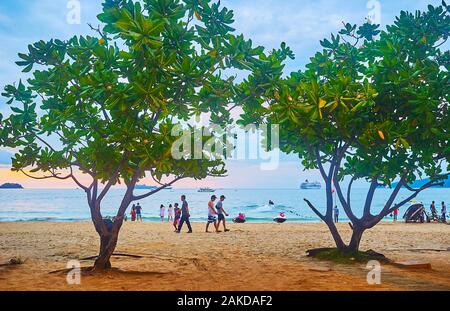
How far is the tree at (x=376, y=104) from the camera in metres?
10.8

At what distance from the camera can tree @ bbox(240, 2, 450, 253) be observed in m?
10.8

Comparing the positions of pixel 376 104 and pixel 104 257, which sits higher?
pixel 376 104

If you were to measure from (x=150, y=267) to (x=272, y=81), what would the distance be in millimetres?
6282

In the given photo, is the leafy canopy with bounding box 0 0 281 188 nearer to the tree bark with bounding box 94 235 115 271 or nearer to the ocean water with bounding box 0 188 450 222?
the tree bark with bounding box 94 235 115 271

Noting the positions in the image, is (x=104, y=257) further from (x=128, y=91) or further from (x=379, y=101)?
(x=379, y=101)

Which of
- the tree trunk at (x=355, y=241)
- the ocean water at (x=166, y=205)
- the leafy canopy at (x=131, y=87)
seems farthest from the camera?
the ocean water at (x=166, y=205)

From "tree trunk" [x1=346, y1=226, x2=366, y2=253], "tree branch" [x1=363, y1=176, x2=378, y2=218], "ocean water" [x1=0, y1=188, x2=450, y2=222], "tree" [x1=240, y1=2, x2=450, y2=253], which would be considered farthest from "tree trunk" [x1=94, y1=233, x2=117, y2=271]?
"ocean water" [x1=0, y1=188, x2=450, y2=222]

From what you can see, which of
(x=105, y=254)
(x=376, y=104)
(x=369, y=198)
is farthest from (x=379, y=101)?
(x=105, y=254)

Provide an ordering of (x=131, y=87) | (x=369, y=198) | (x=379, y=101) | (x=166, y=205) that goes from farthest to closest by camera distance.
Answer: (x=166, y=205)
(x=369, y=198)
(x=379, y=101)
(x=131, y=87)

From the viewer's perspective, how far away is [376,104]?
12.1 meters

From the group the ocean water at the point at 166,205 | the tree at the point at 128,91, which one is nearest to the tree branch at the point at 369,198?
the tree at the point at 128,91

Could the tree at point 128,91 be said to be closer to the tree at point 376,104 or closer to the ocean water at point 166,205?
the tree at point 376,104
